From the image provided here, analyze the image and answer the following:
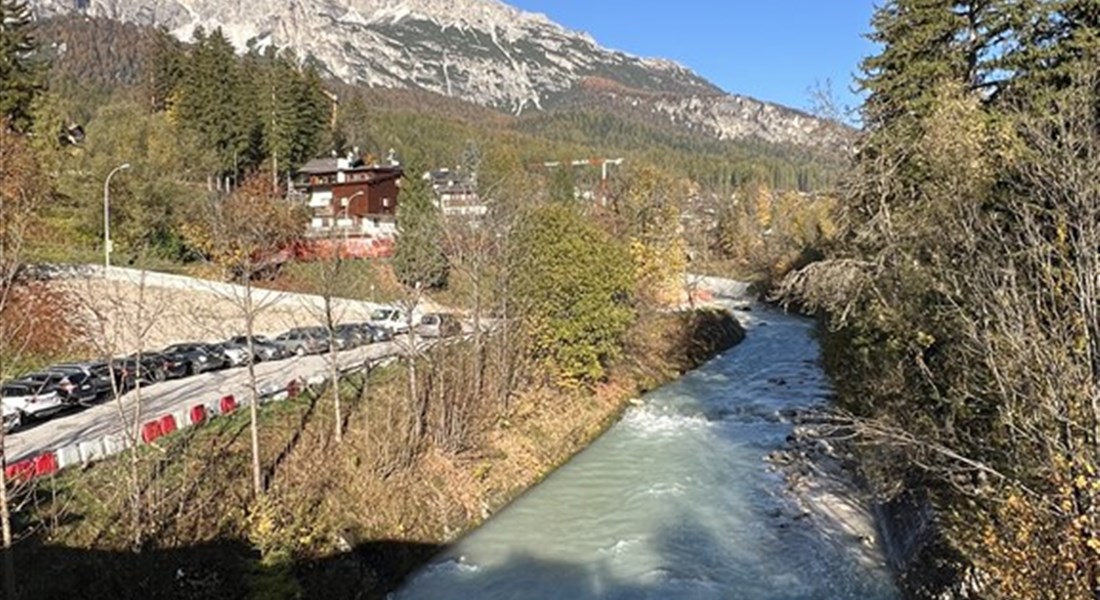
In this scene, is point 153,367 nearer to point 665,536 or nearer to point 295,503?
point 295,503

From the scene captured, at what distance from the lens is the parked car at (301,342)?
35.7 metres

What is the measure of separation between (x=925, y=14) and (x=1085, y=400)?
66.4ft

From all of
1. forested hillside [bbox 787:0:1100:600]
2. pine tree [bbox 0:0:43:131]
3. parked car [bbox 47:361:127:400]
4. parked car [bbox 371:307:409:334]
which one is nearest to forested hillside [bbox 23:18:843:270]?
pine tree [bbox 0:0:43:131]

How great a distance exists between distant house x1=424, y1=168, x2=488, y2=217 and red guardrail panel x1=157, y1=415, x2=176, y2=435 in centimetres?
1897

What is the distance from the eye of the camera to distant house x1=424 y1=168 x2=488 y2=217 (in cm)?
4339

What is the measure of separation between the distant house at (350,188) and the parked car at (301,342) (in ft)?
105

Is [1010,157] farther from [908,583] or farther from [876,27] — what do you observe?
[876,27]

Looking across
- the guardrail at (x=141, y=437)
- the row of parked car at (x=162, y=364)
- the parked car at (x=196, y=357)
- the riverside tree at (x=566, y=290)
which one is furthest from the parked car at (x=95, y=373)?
the riverside tree at (x=566, y=290)

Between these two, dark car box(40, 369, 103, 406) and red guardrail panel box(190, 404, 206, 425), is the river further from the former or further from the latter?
dark car box(40, 369, 103, 406)

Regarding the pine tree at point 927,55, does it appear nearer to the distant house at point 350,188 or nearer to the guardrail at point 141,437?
the guardrail at point 141,437

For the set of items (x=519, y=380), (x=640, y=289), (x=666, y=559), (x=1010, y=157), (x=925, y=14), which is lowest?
(x=666, y=559)

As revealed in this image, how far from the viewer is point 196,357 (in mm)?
31516

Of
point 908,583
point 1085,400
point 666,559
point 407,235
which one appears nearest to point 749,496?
point 666,559

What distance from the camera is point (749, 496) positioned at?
24.5 meters
